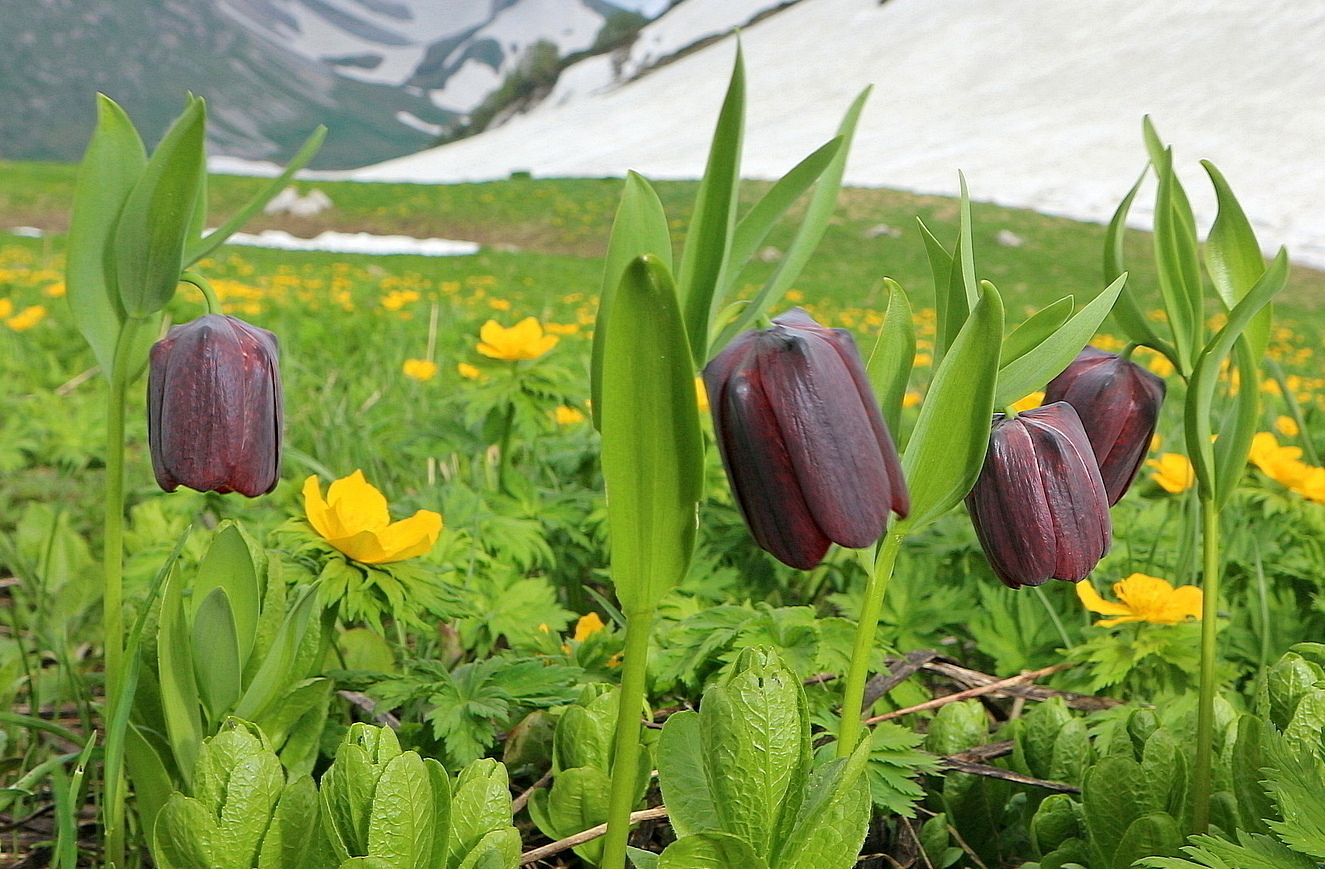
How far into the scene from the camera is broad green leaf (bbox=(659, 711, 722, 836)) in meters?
0.68

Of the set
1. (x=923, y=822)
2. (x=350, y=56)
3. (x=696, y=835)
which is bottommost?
(x=923, y=822)

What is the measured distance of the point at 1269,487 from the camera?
5.15 feet

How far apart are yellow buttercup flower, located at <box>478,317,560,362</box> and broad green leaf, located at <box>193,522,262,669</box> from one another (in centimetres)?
85

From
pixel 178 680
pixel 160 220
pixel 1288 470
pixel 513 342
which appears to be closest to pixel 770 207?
pixel 160 220

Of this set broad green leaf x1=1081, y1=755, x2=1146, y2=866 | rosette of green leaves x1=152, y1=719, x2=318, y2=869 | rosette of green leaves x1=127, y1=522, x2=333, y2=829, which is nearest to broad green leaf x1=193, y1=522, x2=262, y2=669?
rosette of green leaves x1=127, y1=522, x2=333, y2=829

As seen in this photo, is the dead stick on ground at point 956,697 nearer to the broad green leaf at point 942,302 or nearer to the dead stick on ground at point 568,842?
the dead stick on ground at point 568,842

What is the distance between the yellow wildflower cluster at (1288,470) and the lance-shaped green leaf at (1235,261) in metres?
0.70

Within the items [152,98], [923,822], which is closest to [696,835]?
[923,822]

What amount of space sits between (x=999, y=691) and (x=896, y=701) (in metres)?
0.13

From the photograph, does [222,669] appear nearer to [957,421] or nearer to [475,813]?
[475,813]

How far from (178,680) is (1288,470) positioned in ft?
4.82

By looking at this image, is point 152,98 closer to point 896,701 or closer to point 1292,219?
point 1292,219

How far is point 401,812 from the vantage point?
2.11ft

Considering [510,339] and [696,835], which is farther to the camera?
[510,339]
